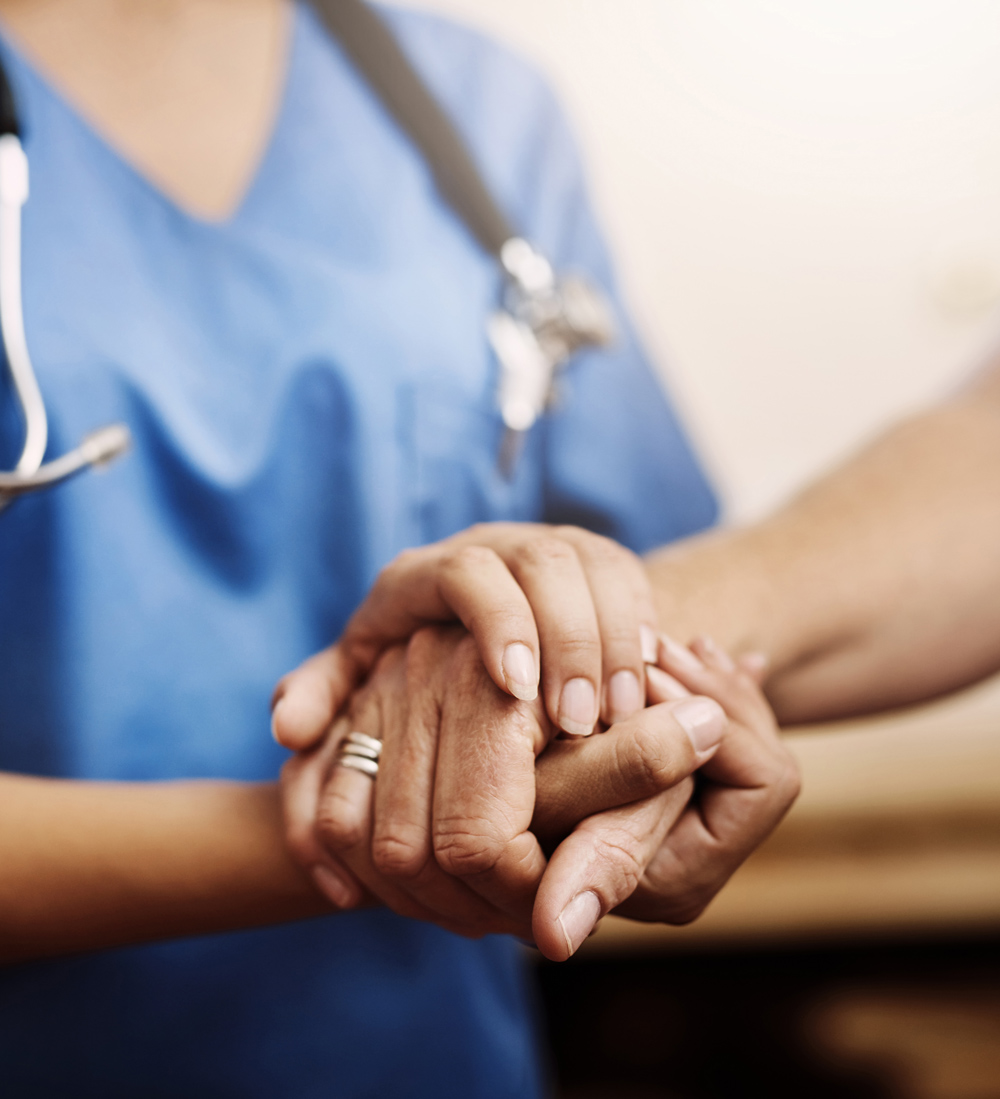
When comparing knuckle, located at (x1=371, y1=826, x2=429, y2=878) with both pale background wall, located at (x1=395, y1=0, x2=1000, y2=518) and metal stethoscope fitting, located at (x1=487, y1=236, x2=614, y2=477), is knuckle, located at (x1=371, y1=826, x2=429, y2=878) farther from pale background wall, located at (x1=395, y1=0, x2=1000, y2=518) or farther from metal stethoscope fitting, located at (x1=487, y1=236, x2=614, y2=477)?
pale background wall, located at (x1=395, y1=0, x2=1000, y2=518)

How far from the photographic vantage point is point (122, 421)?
380mm

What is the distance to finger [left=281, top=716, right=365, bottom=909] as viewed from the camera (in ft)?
0.95

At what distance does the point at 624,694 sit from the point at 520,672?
0.15 ft

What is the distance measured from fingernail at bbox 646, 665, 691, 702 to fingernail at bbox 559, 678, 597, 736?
4 centimetres

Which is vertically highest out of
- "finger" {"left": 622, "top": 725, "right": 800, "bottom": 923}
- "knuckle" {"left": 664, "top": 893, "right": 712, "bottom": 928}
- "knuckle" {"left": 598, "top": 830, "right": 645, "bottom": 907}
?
"knuckle" {"left": 598, "top": 830, "right": 645, "bottom": 907}

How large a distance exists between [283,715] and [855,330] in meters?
0.52

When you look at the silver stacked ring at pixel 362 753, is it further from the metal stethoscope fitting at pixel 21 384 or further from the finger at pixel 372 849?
the metal stethoscope fitting at pixel 21 384

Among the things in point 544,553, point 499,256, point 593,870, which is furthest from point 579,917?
point 499,256

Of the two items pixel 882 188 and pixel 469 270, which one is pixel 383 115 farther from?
pixel 882 188

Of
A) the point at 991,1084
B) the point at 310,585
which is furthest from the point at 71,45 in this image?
the point at 991,1084

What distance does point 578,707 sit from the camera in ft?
0.84

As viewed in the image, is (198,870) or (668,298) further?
(668,298)

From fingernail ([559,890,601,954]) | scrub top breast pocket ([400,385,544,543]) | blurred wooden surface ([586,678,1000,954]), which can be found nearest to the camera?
fingernail ([559,890,601,954])

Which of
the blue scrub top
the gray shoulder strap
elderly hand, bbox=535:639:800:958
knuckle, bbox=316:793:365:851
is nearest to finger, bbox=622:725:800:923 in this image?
elderly hand, bbox=535:639:800:958
